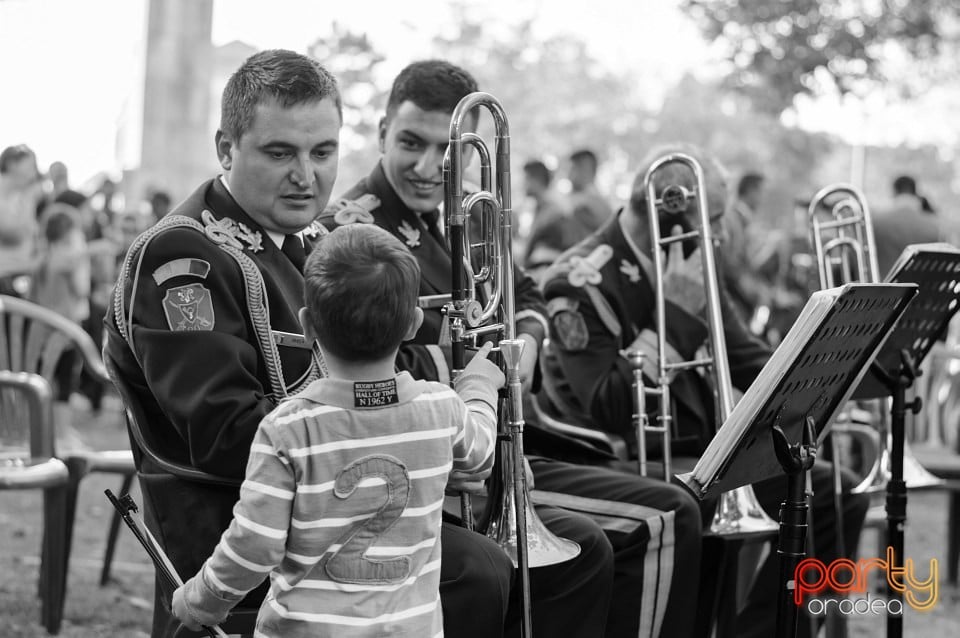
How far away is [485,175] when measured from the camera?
2842 millimetres

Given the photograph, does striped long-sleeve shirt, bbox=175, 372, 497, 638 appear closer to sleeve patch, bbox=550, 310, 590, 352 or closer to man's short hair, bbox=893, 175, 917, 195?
sleeve patch, bbox=550, 310, 590, 352

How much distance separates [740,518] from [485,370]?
3.74ft

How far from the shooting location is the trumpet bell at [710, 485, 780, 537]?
3213 millimetres

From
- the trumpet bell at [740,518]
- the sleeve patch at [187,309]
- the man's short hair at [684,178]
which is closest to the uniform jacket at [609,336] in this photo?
the man's short hair at [684,178]

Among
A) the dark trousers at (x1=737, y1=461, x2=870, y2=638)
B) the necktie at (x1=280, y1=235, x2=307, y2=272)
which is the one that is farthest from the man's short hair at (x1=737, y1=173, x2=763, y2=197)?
the necktie at (x1=280, y1=235, x2=307, y2=272)

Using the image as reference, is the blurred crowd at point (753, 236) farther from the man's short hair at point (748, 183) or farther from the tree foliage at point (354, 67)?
the tree foliage at point (354, 67)

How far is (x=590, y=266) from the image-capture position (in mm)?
4000

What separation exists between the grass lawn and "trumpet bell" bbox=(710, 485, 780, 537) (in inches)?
67.4

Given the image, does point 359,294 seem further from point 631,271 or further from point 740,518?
point 631,271

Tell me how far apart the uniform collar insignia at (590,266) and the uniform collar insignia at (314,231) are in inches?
47.5

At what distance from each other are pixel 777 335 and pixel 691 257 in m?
4.17

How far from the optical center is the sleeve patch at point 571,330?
12.9 ft

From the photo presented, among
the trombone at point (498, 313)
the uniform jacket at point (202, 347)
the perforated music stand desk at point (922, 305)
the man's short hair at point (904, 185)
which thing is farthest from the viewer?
the man's short hair at point (904, 185)

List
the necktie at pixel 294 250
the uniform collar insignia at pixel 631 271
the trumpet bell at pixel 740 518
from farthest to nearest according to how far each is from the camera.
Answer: the uniform collar insignia at pixel 631 271
the trumpet bell at pixel 740 518
the necktie at pixel 294 250
